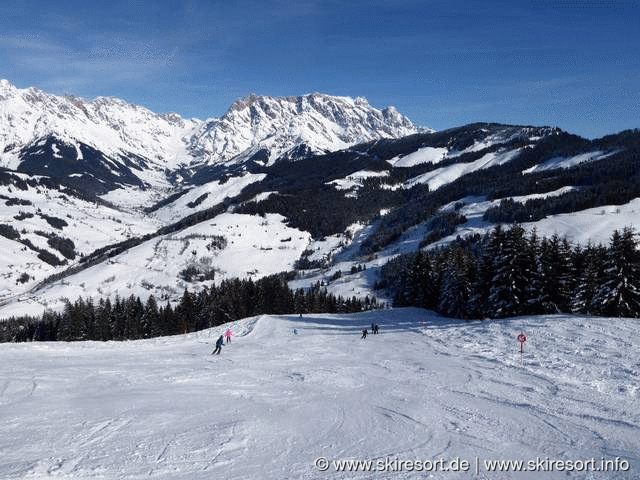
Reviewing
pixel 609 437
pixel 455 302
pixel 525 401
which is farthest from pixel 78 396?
pixel 455 302

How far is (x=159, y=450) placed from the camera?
43.2ft

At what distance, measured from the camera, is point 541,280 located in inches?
1848

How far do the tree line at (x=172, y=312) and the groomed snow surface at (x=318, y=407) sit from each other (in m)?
43.6

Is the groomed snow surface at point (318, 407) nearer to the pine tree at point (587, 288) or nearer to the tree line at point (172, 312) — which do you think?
the pine tree at point (587, 288)

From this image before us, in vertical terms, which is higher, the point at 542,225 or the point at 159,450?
the point at 542,225

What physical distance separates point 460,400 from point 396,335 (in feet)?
76.7

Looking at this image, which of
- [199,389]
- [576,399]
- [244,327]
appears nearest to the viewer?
[576,399]

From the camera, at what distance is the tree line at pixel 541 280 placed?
40.5 meters

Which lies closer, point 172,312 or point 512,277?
point 512,277

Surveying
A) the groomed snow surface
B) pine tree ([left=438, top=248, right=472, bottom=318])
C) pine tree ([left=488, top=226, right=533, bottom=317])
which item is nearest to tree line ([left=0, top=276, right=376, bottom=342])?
pine tree ([left=438, top=248, right=472, bottom=318])


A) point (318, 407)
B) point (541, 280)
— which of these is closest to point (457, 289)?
point (541, 280)

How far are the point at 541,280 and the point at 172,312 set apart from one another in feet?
195

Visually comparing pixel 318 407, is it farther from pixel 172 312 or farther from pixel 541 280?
pixel 172 312

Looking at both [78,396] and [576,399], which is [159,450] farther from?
[576,399]
